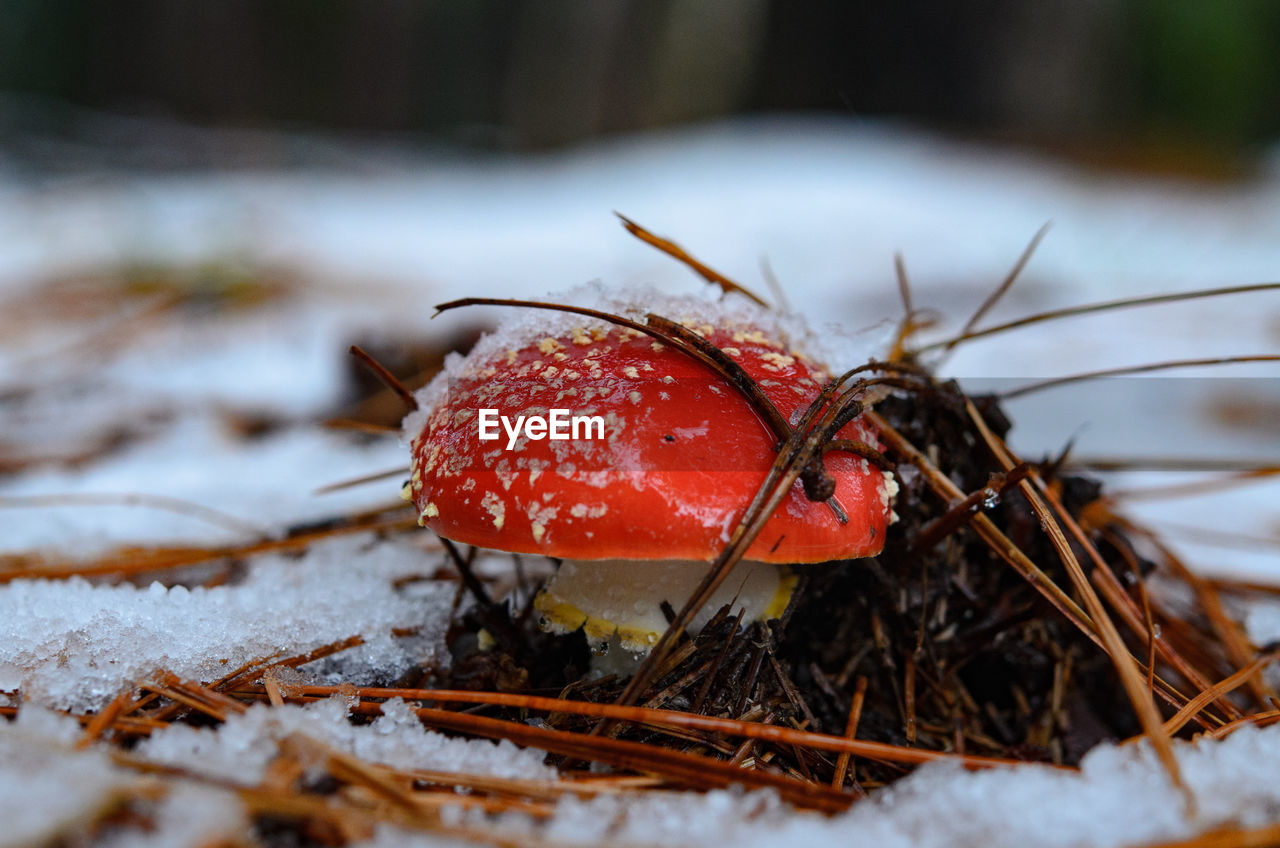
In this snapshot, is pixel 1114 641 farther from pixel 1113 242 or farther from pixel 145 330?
pixel 1113 242

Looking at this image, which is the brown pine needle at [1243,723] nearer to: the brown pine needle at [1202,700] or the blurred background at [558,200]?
the brown pine needle at [1202,700]

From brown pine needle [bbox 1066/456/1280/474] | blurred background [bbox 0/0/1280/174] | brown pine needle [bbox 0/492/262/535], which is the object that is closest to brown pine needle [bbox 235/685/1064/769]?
brown pine needle [bbox 1066/456/1280/474]

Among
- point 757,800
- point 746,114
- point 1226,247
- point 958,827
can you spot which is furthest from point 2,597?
point 746,114

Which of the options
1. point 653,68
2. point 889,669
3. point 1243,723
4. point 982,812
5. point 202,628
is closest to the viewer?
point 982,812

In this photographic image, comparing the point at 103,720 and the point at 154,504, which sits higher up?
the point at 103,720

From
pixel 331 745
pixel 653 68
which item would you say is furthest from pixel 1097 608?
pixel 653 68

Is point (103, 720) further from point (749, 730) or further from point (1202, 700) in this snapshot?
point (1202, 700)
